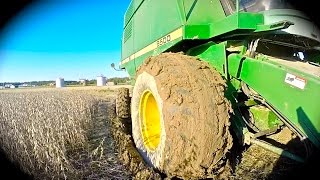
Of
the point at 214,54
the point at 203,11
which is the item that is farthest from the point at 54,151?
the point at 203,11

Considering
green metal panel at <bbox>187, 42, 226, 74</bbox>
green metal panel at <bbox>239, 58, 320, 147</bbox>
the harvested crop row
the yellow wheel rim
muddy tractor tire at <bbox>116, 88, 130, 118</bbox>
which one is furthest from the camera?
muddy tractor tire at <bbox>116, 88, 130, 118</bbox>

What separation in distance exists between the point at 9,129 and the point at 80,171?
4.81 ft

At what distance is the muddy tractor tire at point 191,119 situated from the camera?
2049mm

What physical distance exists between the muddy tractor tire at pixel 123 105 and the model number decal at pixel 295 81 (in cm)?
377

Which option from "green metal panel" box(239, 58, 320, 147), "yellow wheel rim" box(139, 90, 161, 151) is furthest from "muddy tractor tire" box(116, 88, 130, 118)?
"green metal panel" box(239, 58, 320, 147)

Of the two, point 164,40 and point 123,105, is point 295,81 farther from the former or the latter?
point 123,105

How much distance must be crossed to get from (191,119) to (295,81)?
691mm

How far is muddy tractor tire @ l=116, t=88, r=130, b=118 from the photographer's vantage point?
5471 millimetres

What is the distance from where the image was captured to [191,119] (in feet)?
6.77

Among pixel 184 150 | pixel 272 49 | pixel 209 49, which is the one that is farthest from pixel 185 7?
pixel 184 150

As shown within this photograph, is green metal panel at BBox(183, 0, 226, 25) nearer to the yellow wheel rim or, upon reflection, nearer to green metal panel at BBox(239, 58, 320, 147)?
green metal panel at BBox(239, 58, 320, 147)

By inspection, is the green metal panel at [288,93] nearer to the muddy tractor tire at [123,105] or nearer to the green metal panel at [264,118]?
the green metal panel at [264,118]

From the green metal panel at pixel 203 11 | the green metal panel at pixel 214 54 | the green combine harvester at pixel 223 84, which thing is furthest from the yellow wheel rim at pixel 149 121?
the green metal panel at pixel 203 11

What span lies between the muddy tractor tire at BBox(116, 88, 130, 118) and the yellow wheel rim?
7.25ft
